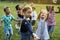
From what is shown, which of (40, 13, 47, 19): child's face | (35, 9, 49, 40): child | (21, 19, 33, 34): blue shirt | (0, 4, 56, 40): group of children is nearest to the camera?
(0, 4, 56, 40): group of children

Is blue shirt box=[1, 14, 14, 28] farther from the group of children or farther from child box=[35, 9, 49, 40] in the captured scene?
child box=[35, 9, 49, 40]

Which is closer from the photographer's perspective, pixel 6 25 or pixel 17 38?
pixel 6 25

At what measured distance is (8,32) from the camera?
9062mm

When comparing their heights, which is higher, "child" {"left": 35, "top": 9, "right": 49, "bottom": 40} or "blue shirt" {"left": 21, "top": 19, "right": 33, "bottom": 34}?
"blue shirt" {"left": 21, "top": 19, "right": 33, "bottom": 34}

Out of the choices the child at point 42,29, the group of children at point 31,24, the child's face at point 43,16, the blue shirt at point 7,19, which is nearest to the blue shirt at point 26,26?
the group of children at point 31,24

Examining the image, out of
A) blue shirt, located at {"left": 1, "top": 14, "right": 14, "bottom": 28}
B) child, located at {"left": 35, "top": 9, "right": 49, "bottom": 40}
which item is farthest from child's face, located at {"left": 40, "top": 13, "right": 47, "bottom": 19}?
blue shirt, located at {"left": 1, "top": 14, "right": 14, "bottom": 28}

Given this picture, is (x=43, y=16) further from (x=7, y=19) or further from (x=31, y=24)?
(x=7, y=19)

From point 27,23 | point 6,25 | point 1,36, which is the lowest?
point 1,36

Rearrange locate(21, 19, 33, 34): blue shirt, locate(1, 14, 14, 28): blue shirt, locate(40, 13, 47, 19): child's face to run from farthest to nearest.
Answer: locate(1, 14, 14, 28): blue shirt → locate(40, 13, 47, 19): child's face → locate(21, 19, 33, 34): blue shirt

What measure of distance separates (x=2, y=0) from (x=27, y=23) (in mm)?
7113

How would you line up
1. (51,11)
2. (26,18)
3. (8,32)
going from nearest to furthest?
(26,18) < (8,32) < (51,11)

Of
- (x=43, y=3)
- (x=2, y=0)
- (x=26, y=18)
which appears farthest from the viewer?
(x=2, y=0)

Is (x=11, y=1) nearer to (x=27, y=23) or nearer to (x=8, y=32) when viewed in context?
(x=8, y=32)

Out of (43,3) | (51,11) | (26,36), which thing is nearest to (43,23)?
(26,36)
